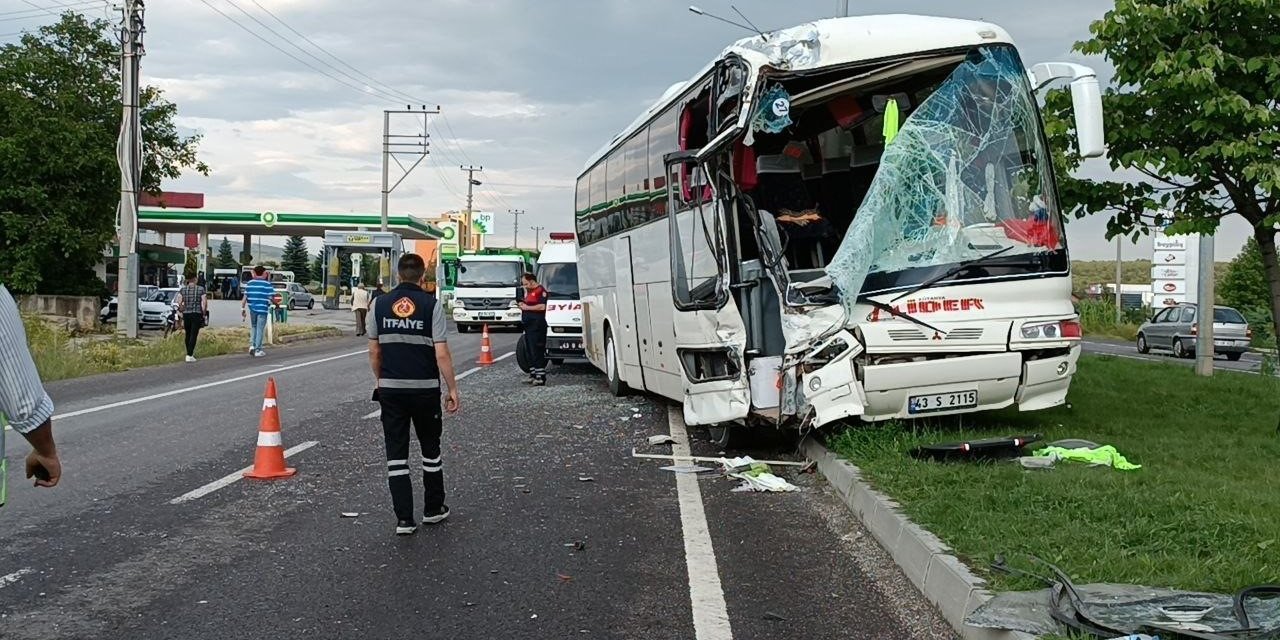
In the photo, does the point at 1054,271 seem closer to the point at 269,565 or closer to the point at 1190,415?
the point at 1190,415

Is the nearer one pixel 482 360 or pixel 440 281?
pixel 482 360

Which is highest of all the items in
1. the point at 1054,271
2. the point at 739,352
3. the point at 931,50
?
the point at 931,50

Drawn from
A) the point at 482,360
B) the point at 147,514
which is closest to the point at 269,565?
the point at 147,514

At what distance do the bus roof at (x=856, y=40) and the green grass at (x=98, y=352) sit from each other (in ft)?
43.5

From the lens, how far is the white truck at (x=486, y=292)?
35031 millimetres

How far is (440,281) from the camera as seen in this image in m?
42.8

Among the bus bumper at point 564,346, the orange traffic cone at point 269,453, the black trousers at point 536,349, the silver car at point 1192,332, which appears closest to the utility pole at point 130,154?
the bus bumper at point 564,346

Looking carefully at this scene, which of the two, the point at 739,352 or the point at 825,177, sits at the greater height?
the point at 825,177

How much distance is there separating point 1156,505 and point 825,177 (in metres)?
5.39

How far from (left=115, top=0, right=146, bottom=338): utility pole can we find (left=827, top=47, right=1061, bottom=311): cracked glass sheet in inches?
800

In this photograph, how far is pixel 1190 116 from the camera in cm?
985

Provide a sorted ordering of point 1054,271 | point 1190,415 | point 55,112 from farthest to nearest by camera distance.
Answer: point 55,112, point 1190,415, point 1054,271

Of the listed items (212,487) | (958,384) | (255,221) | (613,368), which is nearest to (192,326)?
(613,368)

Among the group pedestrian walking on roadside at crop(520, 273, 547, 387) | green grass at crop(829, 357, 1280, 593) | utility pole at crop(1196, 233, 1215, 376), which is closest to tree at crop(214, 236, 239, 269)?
pedestrian walking on roadside at crop(520, 273, 547, 387)
